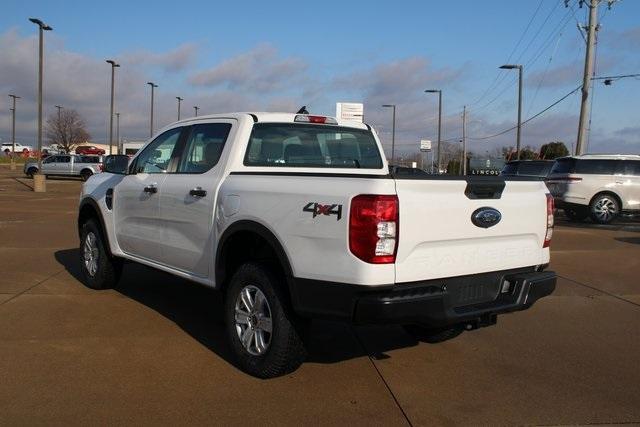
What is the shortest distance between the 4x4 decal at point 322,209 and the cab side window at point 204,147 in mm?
1476

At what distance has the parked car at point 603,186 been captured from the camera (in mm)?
16422

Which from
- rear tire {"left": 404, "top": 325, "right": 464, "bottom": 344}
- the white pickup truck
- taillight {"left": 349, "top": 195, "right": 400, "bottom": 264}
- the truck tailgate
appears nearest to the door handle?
the white pickup truck

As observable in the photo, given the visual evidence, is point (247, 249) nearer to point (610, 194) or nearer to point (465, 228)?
point (465, 228)

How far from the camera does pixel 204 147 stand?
5.42 m

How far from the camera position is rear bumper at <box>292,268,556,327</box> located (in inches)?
146

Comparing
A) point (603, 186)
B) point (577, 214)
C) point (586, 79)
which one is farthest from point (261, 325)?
point (586, 79)

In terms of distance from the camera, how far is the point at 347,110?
2886 centimetres

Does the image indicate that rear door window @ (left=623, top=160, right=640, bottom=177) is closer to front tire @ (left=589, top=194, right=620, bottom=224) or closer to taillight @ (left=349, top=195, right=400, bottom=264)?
front tire @ (left=589, top=194, right=620, bottom=224)

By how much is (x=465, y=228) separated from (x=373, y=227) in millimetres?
775

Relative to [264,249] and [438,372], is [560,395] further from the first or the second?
[264,249]

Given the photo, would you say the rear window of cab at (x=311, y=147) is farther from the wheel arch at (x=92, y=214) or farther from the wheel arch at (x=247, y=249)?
the wheel arch at (x=92, y=214)

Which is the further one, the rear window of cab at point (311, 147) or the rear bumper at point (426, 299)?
the rear window of cab at point (311, 147)

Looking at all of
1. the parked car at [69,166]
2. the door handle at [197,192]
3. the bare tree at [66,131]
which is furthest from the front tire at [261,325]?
the bare tree at [66,131]

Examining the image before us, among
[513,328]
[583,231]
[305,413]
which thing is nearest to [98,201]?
[305,413]
